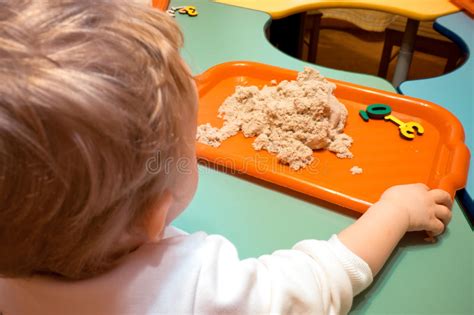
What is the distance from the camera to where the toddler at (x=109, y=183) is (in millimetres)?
258

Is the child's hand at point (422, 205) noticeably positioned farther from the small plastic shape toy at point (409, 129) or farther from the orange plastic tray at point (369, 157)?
the small plastic shape toy at point (409, 129)

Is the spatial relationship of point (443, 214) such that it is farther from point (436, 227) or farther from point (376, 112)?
point (376, 112)

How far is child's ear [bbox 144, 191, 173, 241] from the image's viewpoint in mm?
352

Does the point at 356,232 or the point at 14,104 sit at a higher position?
the point at 14,104

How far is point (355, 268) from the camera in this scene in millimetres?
435

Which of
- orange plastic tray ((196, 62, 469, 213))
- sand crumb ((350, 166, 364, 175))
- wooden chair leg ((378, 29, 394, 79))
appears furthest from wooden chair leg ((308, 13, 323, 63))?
sand crumb ((350, 166, 364, 175))

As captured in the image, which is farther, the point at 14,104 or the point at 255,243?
the point at 255,243

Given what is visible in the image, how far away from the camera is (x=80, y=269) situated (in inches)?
13.1

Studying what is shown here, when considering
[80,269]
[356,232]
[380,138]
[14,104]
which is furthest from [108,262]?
[380,138]

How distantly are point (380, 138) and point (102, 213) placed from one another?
1.60 ft

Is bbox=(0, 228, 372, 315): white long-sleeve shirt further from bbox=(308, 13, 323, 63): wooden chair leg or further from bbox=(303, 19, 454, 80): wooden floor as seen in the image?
bbox=(303, 19, 454, 80): wooden floor

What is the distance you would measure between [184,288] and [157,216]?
0.06m

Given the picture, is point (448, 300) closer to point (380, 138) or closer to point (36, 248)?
point (380, 138)

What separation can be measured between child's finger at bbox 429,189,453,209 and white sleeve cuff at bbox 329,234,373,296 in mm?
148
